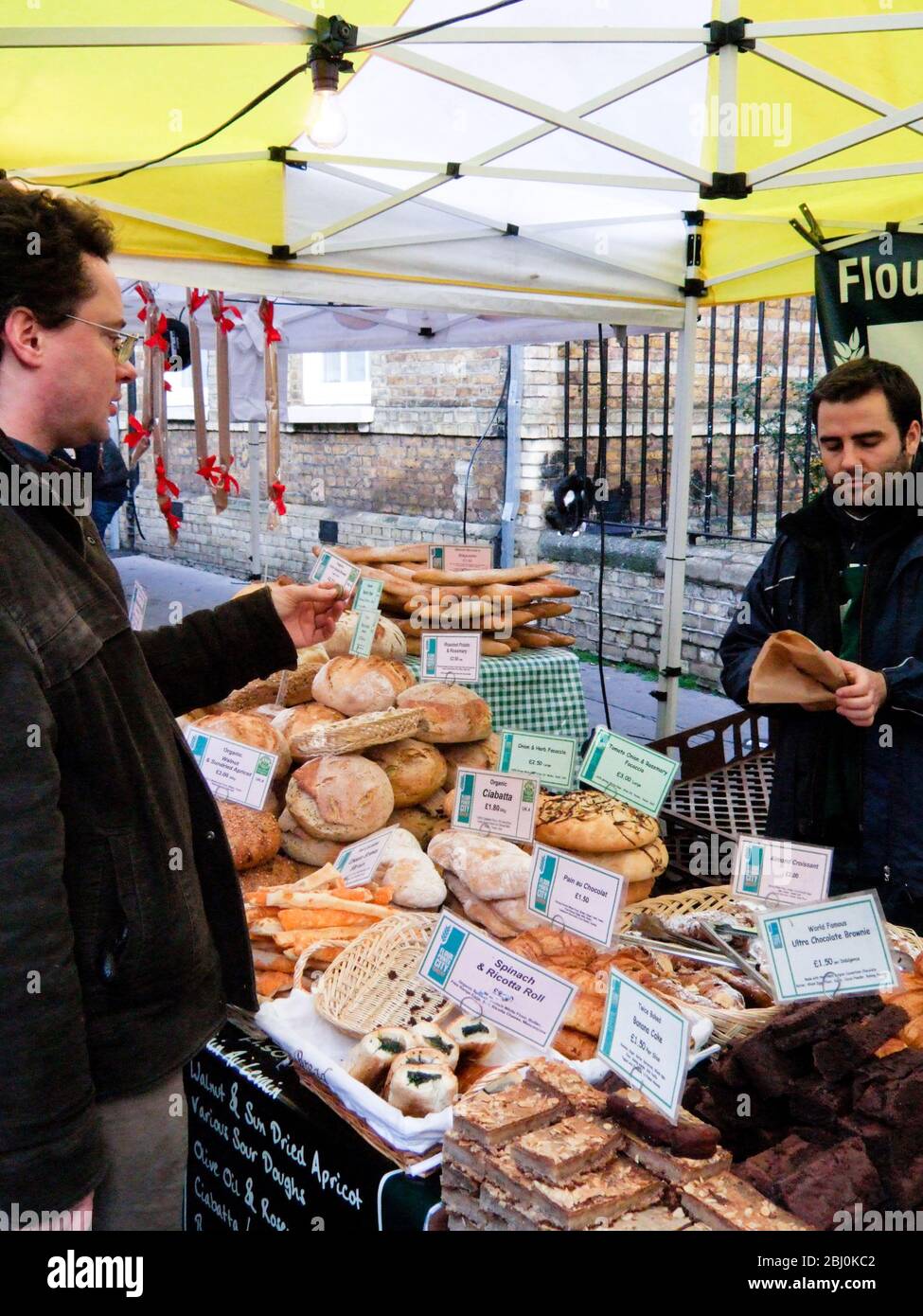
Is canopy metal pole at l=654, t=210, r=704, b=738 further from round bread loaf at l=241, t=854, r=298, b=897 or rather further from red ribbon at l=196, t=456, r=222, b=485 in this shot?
round bread loaf at l=241, t=854, r=298, b=897

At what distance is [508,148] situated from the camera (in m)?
3.99

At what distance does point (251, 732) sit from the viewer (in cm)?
296

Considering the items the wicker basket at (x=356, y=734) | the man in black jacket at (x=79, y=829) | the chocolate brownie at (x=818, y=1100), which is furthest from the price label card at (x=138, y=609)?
the chocolate brownie at (x=818, y=1100)

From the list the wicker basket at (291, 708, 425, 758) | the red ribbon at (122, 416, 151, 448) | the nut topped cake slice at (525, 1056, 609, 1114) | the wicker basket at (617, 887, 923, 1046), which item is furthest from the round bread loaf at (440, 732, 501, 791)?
the red ribbon at (122, 416, 151, 448)

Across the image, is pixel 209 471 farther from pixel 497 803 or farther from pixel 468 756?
pixel 497 803

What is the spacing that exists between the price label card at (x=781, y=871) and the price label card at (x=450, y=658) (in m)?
1.15

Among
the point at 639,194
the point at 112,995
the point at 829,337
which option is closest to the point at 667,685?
the point at 829,337

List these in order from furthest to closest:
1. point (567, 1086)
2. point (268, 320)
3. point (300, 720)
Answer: point (268, 320) < point (300, 720) < point (567, 1086)

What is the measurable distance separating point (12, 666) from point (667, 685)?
409 centimetres

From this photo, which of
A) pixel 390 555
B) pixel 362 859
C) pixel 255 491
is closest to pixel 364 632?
pixel 362 859

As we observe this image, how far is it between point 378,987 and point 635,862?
847mm

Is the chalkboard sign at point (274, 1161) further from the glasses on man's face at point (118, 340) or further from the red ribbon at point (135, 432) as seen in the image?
the red ribbon at point (135, 432)

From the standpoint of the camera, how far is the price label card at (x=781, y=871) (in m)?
2.24

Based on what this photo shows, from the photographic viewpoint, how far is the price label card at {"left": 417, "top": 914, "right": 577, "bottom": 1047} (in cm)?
178
